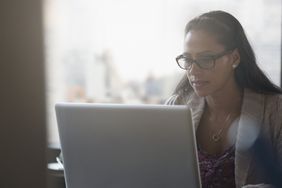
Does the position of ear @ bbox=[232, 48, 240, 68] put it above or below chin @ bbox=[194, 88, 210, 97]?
above

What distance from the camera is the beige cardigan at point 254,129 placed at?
1.35m

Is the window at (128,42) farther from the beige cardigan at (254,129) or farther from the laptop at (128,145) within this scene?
the laptop at (128,145)

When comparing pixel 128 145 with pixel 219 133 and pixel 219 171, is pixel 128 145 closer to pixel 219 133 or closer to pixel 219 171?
pixel 219 171

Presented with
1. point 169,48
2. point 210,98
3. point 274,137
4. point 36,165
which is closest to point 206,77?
point 210,98

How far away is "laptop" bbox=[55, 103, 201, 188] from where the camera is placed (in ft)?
3.05

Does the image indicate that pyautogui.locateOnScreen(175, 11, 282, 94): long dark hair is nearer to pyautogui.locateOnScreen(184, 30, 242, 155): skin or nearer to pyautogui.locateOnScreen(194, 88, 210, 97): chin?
pyautogui.locateOnScreen(184, 30, 242, 155): skin

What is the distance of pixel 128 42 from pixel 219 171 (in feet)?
6.27

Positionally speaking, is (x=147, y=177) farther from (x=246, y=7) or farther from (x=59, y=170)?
(x=246, y=7)

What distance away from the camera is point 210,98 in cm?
156

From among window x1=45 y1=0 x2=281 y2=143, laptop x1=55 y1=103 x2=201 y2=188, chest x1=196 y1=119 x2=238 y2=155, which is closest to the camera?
laptop x1=55 y1=103 x2=201 y2=188

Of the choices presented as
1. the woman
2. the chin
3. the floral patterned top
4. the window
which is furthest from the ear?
the window

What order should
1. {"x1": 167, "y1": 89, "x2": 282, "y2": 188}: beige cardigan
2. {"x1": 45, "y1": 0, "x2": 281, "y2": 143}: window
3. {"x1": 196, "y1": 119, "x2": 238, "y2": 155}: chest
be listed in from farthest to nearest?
{"x1": 45, "y1": 0, "x2": 281, "y2": 143}: window, {"x1": 196, "y1": 119, "x2": 238, "y2": 155}: chest, {"x1": 167, "y1": 89, "x2": 282, "y2": 188}: beige cardigan

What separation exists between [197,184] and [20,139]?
1.84 ft

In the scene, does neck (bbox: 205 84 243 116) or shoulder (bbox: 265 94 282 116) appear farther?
neck (bbox: 205 84 243 116)
